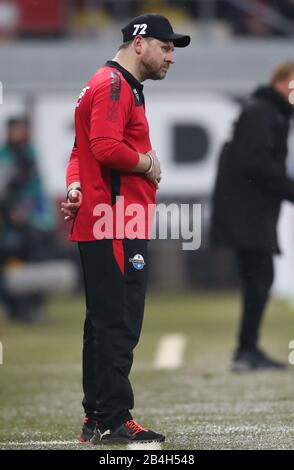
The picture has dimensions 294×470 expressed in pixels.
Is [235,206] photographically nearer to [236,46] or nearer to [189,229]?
[189,229]

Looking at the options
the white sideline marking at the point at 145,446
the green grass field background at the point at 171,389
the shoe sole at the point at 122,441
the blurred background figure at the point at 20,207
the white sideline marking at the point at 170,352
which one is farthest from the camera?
the blurred background figure at the point at 20,207

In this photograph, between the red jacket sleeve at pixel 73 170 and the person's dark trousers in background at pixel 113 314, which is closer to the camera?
the person's dark trousers in background at pixel 113 314

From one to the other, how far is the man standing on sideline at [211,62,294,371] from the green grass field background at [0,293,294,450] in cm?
35

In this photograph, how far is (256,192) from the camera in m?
8.87

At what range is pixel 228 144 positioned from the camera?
29.4ft

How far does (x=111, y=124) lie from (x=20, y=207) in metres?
7.12

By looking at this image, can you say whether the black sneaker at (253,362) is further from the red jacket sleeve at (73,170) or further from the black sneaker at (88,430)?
the red jacket sleeve at (73,170)

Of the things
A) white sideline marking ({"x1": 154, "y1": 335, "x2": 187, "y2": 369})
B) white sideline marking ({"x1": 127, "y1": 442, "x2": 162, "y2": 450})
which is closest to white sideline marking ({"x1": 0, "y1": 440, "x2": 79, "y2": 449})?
white sideline marking ({"x1": 127, "y1": 442, "x2": 162, "y2": 450})

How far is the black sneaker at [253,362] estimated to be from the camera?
28.4ft

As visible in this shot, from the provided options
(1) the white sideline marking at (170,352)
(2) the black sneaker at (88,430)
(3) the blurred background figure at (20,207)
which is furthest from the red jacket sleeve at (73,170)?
(3) the blurred background figure at (20,207)

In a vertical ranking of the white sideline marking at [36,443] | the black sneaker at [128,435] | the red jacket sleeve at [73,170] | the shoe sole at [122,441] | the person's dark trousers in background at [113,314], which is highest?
the red jacket sleeve at [73,170]

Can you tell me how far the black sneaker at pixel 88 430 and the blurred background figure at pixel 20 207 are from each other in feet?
22.2
